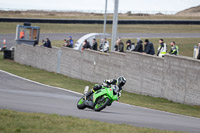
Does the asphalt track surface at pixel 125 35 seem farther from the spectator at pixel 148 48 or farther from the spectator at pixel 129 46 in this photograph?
the spectator at pixel 148 48

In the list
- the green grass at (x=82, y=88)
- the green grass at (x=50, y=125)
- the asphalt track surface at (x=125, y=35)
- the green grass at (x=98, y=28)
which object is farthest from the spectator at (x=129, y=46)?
the green grass at (x=98, y=28)

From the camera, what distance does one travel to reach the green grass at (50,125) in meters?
8.51

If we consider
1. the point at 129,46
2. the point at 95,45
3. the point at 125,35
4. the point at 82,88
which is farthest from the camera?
the point at 125,35

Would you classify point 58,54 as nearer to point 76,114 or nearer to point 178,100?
point 178,100

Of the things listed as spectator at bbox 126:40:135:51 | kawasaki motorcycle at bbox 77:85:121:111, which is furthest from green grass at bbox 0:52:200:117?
kawasaki motorcycle at bbox 77:85:121:111

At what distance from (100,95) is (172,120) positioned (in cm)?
227

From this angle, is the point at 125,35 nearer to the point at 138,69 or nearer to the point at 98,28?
the point at 98,28

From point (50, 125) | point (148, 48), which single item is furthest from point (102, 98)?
point (148, 48)

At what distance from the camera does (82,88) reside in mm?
21547

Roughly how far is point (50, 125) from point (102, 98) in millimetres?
3407

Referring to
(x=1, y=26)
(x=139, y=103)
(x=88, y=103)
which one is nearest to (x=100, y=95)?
(x=88, y=103)

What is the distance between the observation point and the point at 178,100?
18344 millimetres

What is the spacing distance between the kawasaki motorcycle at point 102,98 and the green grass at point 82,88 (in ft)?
13.0

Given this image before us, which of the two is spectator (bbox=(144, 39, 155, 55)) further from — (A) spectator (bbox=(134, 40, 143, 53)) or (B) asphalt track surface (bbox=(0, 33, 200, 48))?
(B) asphalt track surface (bbox=(0, 33, 200, 48))
